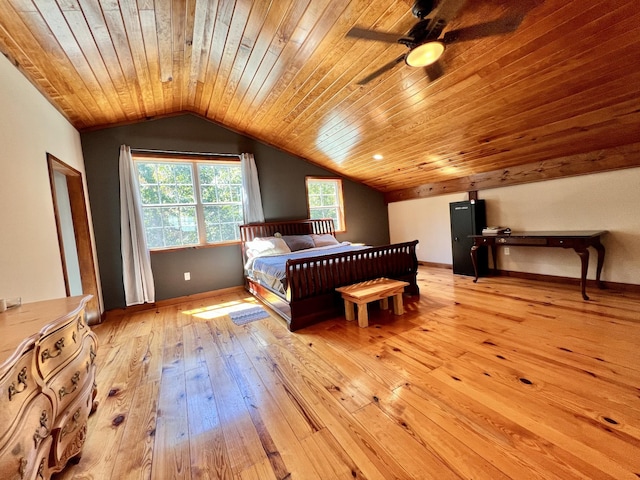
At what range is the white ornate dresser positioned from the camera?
0.83 meters

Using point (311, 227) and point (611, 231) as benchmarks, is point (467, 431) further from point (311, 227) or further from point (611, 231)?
point (311, 227)

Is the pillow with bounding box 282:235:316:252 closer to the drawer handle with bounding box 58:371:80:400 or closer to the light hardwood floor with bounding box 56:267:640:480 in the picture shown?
the light hardwood floor with bounding box 56:267:640:480

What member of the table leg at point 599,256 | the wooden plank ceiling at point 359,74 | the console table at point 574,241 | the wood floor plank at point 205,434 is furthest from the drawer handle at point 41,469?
the table leg at point 599,256

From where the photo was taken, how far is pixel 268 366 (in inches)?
85.8

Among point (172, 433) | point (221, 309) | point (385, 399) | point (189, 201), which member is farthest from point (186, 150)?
point (385, 399)

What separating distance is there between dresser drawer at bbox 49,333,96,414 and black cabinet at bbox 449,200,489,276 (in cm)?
470

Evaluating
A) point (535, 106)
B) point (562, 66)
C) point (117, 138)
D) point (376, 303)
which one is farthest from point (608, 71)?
point (117, 138)

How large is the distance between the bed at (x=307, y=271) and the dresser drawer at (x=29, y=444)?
1.88 metres

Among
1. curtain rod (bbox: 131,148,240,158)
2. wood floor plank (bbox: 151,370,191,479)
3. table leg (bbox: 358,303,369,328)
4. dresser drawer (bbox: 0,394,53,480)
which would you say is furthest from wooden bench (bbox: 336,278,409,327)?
curtain rod (bbox: 131,148,240,158)

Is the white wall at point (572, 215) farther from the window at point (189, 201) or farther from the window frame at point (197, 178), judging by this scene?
the window frame at point (197, 178)

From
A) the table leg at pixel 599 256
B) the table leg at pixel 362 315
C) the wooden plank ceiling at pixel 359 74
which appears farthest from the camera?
the table leg at pixel 599 256

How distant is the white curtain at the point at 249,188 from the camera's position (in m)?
4.55

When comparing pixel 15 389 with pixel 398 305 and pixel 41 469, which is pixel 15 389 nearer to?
pixel 41 469

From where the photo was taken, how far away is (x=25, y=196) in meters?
2.03
